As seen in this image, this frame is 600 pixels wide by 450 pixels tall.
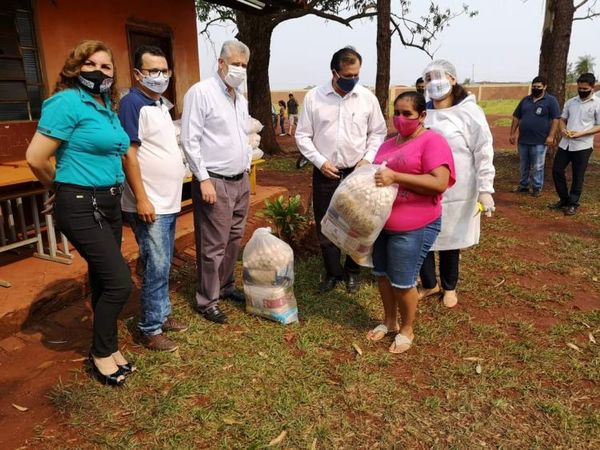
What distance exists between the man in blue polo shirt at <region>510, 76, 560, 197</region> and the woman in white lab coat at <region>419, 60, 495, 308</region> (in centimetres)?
435

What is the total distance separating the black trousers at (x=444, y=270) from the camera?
3672mm

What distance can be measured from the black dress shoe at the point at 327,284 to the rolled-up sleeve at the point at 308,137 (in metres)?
0.99

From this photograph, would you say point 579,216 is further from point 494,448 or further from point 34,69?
point 34,69

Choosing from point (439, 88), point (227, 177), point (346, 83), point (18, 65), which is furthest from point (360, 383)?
point (18, 65)

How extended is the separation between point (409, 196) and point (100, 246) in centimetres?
172

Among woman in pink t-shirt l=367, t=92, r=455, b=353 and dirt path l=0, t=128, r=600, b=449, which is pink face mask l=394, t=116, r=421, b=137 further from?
dirt path l=0, t=128, r=600, b=449

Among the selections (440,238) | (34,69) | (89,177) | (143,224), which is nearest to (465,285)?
(440,238)

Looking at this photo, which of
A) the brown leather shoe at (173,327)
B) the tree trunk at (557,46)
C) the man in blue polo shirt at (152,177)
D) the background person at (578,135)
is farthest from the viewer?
the tree trunk at (557,46)

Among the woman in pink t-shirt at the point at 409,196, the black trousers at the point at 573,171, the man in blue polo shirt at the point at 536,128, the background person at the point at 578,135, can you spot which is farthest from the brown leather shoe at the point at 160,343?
the man in blue polo shirt at the point at 536,128

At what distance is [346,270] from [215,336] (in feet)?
4.22

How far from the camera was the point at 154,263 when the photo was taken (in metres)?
2.89

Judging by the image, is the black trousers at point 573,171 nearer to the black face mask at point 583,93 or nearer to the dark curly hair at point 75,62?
the black face mask at point 583,93

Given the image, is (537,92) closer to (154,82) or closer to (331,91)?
(331,91)

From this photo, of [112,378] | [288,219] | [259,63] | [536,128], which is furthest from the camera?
[259,63]
